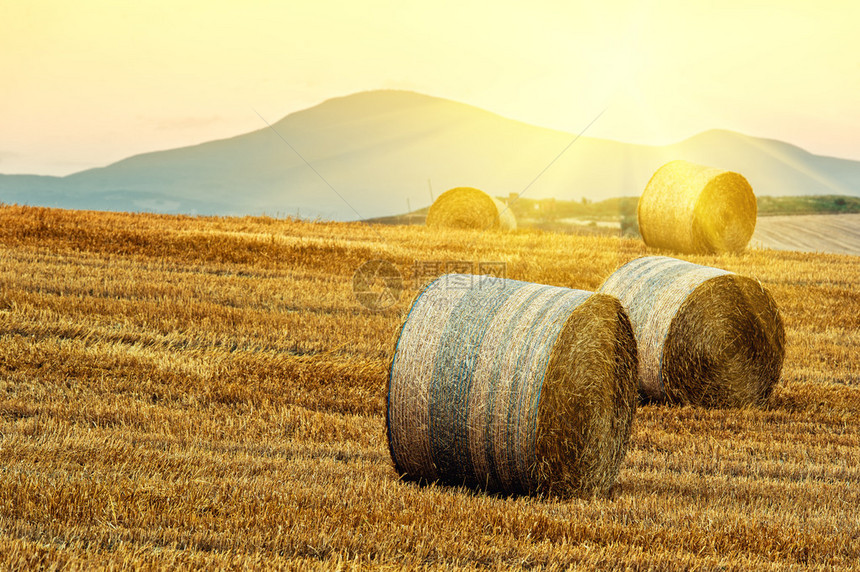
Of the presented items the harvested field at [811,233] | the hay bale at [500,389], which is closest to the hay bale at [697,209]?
the harvested field at [811,233]

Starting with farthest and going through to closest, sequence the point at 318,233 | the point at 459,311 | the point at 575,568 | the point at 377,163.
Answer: the point at 377,163, the point at 318,233, the point at 459,311, the point at 575,568

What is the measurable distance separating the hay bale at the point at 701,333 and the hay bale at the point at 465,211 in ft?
45.1

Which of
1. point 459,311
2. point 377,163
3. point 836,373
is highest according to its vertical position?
point 377,163

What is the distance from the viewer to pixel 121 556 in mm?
3998

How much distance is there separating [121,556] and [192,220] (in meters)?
19.5

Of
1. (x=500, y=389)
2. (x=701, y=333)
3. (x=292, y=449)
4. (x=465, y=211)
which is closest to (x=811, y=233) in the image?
(x=465, y=211)

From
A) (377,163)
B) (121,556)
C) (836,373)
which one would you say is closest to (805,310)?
(836,373)

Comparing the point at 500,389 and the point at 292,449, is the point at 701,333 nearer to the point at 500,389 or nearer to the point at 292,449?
the point at 500,389

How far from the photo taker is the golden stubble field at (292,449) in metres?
4.47

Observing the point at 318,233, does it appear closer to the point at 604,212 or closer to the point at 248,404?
the point at 248,404

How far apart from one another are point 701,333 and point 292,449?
16.7 feet

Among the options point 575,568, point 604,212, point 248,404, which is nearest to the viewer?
point 575,568

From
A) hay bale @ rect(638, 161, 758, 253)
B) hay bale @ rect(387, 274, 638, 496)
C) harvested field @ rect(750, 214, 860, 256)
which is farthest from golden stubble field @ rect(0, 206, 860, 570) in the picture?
harvested field @ rect(750, 214, 860, 256)

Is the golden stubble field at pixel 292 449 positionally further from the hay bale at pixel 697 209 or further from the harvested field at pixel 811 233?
the harvested field at pixel 811 233
